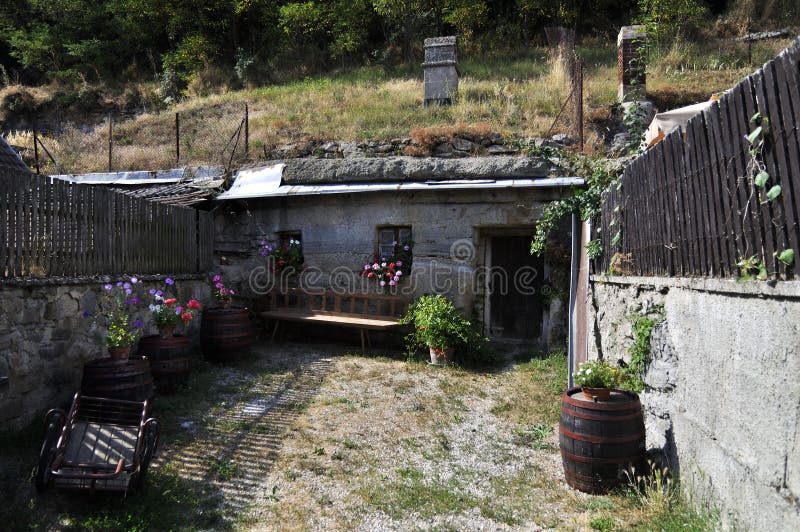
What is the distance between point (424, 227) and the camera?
312 inches

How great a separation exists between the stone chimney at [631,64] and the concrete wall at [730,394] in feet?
21.1

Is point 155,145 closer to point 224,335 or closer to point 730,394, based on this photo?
point 224,335

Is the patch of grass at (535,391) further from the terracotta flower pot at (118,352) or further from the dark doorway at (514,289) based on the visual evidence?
the terracotta flower pot at (118,352)

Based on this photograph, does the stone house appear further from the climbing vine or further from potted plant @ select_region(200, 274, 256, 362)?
potted plant @ select_region(200, 274, 256, 362)

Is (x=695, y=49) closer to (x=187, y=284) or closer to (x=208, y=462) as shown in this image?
(x=187, y=284)

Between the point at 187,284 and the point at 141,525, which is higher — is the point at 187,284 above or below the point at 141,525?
above

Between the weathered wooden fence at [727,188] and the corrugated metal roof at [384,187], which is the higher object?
the corrugated metal roof at [384,187]

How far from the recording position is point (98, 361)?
462 cm

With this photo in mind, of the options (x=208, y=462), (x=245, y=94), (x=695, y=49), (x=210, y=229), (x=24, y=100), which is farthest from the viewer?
(x=24, y=100)

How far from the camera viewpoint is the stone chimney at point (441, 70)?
35.3 feet

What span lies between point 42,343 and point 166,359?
1.16 m

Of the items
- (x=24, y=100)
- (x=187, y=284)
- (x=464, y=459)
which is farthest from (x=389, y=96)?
(x=24, y=100)

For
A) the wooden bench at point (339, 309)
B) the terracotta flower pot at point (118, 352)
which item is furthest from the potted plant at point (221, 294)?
the terracotta flower pot at point (118, 352)

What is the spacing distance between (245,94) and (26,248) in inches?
470
